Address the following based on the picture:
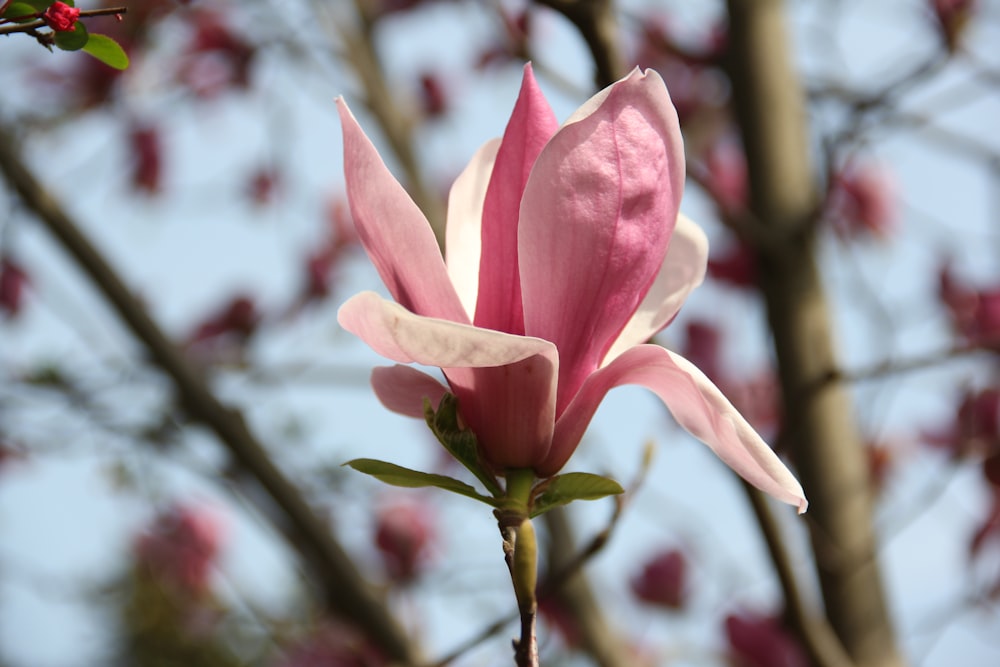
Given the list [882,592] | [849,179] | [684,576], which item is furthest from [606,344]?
[849,179]

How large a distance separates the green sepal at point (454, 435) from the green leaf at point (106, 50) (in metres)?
0.20

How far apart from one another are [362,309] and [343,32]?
1.86 m

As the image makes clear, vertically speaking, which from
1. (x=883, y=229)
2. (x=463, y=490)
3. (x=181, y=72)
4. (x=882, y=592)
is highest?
(x=181, y=72)

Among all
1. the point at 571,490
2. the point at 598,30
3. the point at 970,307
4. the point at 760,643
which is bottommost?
the point at 760,643

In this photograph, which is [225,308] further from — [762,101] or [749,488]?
[749,488]

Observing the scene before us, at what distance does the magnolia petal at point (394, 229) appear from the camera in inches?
15.5

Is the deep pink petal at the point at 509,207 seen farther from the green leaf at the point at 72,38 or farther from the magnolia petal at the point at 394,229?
the green leaf at the point at 72,38

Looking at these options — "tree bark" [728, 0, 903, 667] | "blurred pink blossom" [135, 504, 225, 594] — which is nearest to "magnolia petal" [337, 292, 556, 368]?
"tree bark" [728, 0, 903, 667]

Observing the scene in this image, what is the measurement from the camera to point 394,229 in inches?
15.7

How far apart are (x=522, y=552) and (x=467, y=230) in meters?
0.17

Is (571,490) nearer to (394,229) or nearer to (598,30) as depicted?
(394,229)

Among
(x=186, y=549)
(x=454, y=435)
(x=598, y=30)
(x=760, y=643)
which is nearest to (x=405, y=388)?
(x=454, y=435)

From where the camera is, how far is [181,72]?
201 centimetres

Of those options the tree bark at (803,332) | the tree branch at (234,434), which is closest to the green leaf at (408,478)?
the tree bark at (803,332)
